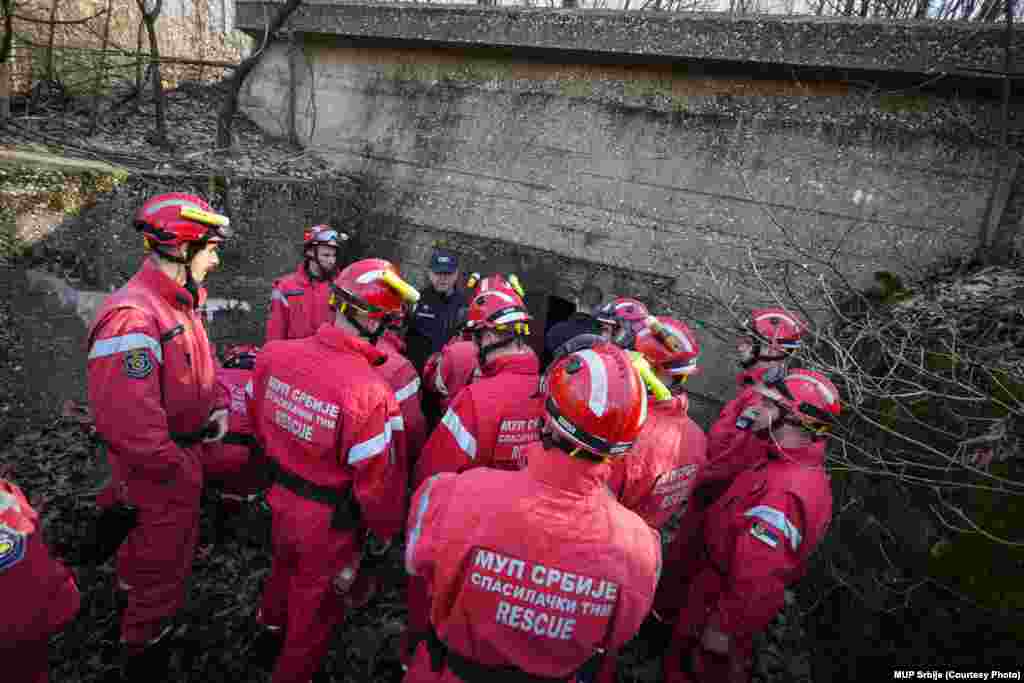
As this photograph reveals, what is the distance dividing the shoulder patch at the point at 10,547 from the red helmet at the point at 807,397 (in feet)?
10.8

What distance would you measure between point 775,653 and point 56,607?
4167mm

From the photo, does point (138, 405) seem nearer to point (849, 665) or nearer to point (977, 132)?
point (849, 665)

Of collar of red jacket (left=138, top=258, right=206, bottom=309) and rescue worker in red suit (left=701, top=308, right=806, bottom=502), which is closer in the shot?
collar of red jacket (left=138, top=258, right=206, bottom=309)

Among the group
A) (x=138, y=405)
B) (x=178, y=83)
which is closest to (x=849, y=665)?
(x=138, y=405)

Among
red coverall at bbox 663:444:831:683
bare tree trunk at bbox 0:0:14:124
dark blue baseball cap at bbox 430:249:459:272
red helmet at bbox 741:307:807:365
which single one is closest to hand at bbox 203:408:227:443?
dark blue baseball cap at bbox 430:249:459:272

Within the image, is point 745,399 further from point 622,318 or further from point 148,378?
point 148,378

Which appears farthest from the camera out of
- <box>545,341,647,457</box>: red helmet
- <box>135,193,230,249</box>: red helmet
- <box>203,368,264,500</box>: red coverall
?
<box>203,368,264,500</box>: red coverall

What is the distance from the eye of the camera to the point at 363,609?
3.66m

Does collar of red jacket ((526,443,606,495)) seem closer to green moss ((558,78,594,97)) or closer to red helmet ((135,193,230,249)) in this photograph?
red helmet ((135,193,230,249))

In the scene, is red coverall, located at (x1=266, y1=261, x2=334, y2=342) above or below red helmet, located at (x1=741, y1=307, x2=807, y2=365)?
below

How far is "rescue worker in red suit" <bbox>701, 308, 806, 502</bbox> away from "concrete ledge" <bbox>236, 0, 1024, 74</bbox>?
217 centimetres

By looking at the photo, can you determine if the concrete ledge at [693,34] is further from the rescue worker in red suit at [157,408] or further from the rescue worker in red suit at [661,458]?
the rescue worker in red suit at [157,408]

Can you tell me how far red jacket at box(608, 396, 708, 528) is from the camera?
2781mm

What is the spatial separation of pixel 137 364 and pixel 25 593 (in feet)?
3.59
